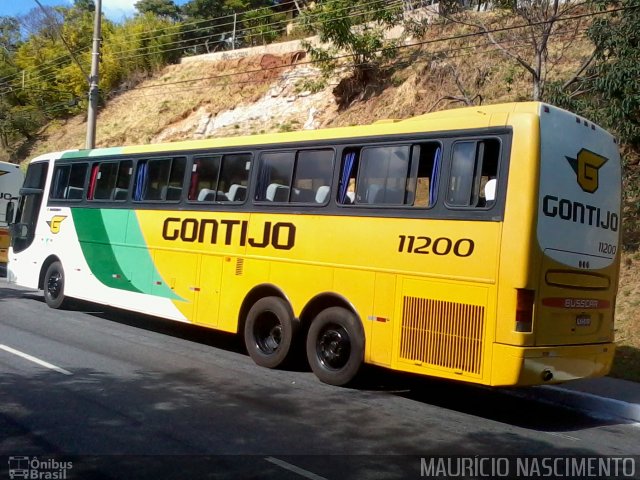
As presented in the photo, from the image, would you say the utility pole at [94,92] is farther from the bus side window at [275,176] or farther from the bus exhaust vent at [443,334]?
the bus exhaust vent at [443,334]

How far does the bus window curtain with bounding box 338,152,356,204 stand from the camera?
9.05 metres

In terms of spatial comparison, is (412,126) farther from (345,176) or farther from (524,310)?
(524,310)

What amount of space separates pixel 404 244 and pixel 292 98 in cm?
2342

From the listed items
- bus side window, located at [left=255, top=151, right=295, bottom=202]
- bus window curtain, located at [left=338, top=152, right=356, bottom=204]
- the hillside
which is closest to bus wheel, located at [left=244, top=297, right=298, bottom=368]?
bus side window, located at [left=255, top=151, right=295, bottom=202]

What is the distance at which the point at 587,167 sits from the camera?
792 centimetres

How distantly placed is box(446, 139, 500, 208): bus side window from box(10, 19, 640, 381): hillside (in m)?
4.42

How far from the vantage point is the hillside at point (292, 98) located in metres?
21.2

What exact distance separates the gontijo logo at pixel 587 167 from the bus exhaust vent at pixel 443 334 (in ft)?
6.39

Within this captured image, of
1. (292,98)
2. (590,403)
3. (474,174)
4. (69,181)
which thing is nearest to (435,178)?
(474,174)

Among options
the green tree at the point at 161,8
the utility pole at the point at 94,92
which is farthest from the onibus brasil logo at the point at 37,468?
the green tree at the point at 161,8

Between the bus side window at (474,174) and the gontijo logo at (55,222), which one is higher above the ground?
the bus side window at (474,174)

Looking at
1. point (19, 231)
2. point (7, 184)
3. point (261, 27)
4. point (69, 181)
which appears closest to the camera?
point (69, 181)

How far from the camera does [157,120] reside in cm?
3566

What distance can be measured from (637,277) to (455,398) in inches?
276
